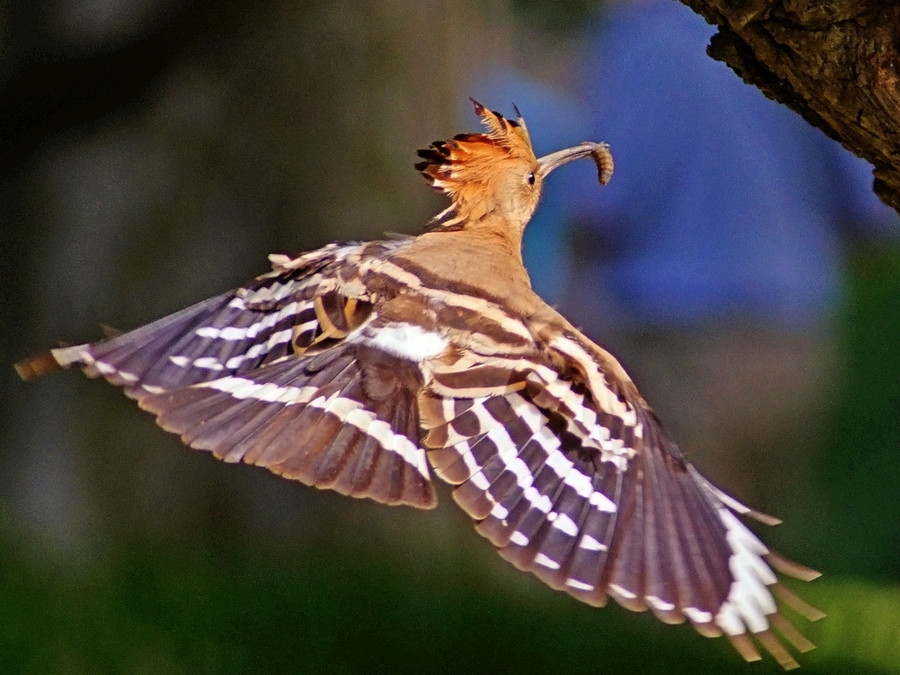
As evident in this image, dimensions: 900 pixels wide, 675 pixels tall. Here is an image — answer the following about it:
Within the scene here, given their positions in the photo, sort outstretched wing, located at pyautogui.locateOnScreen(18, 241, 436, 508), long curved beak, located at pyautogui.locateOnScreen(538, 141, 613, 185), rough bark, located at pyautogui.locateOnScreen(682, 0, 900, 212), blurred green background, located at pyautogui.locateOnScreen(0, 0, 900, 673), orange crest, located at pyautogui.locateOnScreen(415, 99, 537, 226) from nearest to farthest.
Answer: rough bark, located at pyautogui.locateOnScreen(682, 0, 900, 212) < outstretched wing, located at pyautogui.locateOnScreen(18, 241, 436, 508) < orange crest, located at pyautogui.locateOnScreen(415, 99, 537, 226) < long curved beak, located at pyautogui.locateOnScreen(538, 141, 613, 185) < blurred green background, located at pyautogui.locateOnScreen(0, 0, 900, 673)

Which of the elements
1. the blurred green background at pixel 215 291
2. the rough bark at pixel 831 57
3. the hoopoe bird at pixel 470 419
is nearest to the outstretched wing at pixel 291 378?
the hoopoe bird at pixel 470 419

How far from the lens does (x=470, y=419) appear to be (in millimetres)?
1406

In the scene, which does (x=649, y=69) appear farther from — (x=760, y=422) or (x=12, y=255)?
(x=12, y=255)

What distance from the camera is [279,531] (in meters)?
3.25

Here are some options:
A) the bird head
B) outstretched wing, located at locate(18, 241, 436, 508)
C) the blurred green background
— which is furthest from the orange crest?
the blurred green background

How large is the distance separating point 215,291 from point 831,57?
2.13 metres

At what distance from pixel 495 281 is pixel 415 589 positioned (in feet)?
Answer: 5.36

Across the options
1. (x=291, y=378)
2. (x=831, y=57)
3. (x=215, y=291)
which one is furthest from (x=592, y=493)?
(x=215, y=291)

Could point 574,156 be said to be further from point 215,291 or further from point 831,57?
point 215,291

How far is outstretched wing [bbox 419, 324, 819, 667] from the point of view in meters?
1.30

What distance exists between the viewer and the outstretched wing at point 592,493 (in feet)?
4.26

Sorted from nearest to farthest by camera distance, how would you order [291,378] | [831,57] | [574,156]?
[831,57]
[291,378]
[574,156]

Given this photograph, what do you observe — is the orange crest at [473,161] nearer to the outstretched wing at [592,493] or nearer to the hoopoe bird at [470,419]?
the hoopoe bird at [470,419]

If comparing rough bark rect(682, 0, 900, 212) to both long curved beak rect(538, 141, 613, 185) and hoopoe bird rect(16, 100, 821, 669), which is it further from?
long curved beak rect(538, 141, 613, 185)
